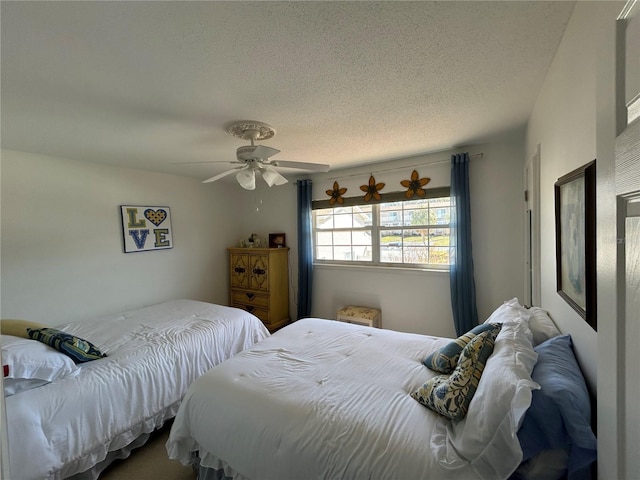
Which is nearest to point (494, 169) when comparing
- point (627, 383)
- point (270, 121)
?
point (270, 121)

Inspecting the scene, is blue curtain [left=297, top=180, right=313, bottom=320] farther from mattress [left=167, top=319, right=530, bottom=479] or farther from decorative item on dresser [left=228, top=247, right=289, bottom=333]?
mattress [left=167, top=319, right=530, bottom=479]

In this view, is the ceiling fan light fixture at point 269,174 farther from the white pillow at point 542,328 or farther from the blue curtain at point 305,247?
the white pillow at point 542,328

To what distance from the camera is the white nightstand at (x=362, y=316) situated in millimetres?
3238

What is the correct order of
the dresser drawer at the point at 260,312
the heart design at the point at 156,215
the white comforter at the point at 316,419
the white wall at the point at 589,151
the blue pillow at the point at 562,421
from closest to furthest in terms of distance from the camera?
the white wall at the point at 589,151 → the blue pillow at the point at 562,421 → the white comforter at the point at 316,419 → the heart design at the point at 156,215 → the dresser drawer at the point at 260,312

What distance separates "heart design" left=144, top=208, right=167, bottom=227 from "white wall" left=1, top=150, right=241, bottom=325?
0.42ft

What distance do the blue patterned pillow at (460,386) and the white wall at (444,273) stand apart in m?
1.79

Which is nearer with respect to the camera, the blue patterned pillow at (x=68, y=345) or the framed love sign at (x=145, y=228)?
the blue patterned pillow at (x=68, y=345)

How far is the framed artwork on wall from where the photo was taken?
0.96m

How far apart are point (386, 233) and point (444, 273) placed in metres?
0.87

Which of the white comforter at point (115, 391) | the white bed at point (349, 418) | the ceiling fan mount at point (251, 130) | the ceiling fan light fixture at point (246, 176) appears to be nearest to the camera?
the white bed at point (349, 418)

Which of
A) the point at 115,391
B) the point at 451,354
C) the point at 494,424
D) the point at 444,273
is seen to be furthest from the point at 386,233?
the point at 115,391

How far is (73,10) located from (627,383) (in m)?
1.97

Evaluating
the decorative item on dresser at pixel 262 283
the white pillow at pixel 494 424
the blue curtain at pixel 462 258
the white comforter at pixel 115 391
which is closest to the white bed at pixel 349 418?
the white pillow at pixel 494 424

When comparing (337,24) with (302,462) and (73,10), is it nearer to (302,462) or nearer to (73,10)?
(73,10)
